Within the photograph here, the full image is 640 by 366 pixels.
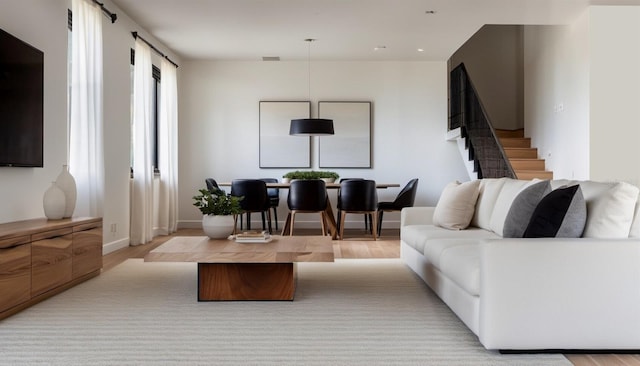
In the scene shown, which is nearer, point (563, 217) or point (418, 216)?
point (563, 217)

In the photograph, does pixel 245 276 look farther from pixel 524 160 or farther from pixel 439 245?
pixel 524 160

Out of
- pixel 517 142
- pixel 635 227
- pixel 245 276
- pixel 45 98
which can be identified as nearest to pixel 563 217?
pixel 635 227

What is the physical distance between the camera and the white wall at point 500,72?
10.3 m

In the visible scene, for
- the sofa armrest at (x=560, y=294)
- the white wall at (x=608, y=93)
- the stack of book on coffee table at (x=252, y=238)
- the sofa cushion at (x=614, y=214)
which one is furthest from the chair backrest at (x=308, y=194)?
the sofa armrest at (x=560, y=294)

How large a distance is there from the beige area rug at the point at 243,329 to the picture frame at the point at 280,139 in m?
5.02

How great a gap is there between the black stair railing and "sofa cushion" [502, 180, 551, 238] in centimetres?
393

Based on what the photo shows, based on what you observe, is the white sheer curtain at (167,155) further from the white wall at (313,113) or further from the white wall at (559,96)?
the white wall at (559,96)

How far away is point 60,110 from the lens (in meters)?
4.86

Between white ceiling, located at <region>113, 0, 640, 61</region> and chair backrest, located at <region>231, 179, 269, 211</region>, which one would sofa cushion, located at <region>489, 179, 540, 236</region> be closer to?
white ceiling, located at <region>113, 0, 640, 61</region>

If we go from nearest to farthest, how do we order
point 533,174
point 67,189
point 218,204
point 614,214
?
point 614,214 → point 218,204 → point 67,189 → point 533,174

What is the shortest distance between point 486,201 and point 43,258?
11.0ft

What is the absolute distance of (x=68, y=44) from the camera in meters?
5.31

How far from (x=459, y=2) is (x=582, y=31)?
1872 millimetres

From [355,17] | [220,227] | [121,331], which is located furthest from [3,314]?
[355,17]
